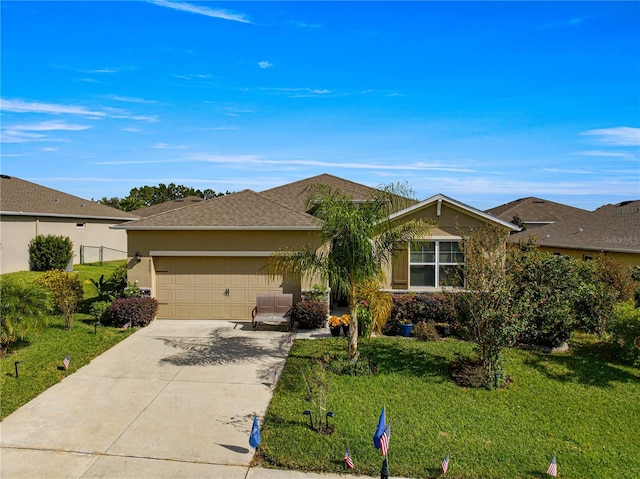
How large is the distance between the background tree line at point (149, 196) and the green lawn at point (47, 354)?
45.9 metres

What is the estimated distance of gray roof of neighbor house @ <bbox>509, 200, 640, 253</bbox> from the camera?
52.7ft

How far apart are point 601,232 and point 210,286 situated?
57.9 ft

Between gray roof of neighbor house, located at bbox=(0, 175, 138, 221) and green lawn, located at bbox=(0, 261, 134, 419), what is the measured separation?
13.3 meters

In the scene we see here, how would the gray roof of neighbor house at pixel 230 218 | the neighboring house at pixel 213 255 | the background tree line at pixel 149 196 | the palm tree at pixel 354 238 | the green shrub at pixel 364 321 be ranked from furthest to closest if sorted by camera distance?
the background tree line at pixel 149 196 → the neighboring house at pixel 213 255 → the gray roof of neighbor house at pixel 230 218 → the green shrub at pixel 364 321 → the palm tree at pixel 354 238

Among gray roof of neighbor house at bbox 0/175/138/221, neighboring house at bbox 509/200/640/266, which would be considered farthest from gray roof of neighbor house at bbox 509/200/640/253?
gray roof of neighbor house at bbox 0/175/138/221

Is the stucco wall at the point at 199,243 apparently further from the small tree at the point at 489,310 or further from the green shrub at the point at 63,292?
the small tree at the point at 489,310

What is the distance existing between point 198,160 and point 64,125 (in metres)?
7.77

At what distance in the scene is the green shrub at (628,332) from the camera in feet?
28.5

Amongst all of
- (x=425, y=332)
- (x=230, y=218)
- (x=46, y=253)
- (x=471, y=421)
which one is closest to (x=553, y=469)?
(x=471, y=421)

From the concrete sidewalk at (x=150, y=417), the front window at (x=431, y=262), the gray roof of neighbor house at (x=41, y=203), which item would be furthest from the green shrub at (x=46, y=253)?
the front window at (x=431, y=262)

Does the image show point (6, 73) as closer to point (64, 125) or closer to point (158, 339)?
point (64, 125)

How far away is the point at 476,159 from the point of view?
1816 cm

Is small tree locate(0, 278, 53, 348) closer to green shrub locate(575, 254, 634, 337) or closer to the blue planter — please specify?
the blue planter

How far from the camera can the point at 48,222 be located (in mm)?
23125
